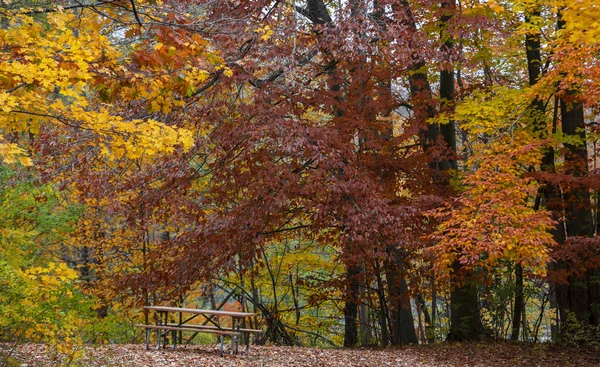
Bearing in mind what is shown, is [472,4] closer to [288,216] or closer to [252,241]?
[288,216]

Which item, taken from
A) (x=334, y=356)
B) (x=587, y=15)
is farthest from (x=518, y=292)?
(x=587, y=15)

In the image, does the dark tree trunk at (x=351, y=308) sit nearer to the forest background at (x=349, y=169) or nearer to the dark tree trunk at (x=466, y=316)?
the forest background at (x=349, y=169)

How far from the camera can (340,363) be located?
8688 millimetres

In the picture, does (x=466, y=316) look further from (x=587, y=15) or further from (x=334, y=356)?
(x=587, y=15)

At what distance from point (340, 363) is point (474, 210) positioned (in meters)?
2.90

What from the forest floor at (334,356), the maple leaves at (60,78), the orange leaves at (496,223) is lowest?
the forest floor at (334,356)

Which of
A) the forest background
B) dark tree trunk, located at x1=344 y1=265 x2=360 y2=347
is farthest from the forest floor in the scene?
dark tree trunk, located at x1=344 y1=265 x2=360 y2=347

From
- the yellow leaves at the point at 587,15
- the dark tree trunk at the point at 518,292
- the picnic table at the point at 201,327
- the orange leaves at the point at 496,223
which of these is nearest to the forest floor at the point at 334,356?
the picnic table at the point at 201,327

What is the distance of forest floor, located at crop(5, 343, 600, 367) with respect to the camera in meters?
7.50

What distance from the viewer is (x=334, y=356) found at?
365 inches

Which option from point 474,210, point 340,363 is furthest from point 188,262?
point 474,210

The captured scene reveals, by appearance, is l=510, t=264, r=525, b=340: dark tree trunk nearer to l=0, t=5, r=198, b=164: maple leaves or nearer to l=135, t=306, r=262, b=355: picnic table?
l=135, t=306, r=262, b=355: picnic table

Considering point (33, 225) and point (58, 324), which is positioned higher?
point (33, 225)

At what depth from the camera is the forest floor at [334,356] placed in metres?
7.50
